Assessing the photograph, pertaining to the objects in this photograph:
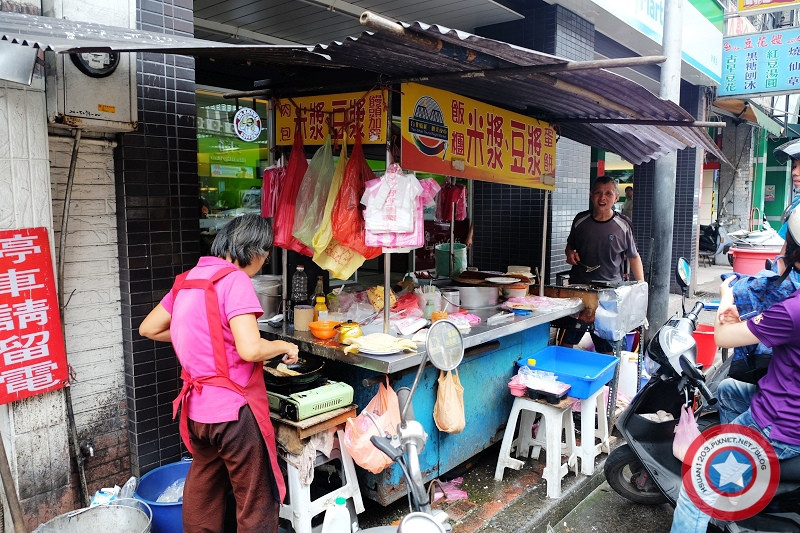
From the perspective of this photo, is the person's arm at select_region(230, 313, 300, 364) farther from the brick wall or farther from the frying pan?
the brick wall

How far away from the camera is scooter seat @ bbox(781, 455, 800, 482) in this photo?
9.86ft

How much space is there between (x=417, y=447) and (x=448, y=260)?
15.2 feet

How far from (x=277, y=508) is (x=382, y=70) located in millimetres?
2538

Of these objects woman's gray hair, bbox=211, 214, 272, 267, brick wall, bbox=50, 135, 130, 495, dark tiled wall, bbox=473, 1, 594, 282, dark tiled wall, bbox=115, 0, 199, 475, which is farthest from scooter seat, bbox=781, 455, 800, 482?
dark tiled wall, bbox=473, 1, 594, 282

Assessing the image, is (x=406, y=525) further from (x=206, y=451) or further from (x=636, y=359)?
(x=636, y=359)

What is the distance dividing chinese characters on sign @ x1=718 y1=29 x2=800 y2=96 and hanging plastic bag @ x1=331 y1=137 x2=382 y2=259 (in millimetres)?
9571

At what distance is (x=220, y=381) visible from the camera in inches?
108

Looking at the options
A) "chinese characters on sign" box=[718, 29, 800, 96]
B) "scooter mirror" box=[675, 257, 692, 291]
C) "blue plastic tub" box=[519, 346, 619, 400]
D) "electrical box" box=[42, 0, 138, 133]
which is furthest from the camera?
"chinese characters on sign" box=[718, 29, 800, 96]

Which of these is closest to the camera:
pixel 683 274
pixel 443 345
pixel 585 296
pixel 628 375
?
pixel 443 345

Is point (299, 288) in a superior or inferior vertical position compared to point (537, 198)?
inferior

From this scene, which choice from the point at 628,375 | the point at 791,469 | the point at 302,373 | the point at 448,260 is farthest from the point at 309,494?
the point at 448,260

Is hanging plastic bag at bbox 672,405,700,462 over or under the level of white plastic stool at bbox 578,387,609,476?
over

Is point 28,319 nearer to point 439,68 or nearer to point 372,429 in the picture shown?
point 372,429

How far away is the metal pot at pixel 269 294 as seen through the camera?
447 cm
